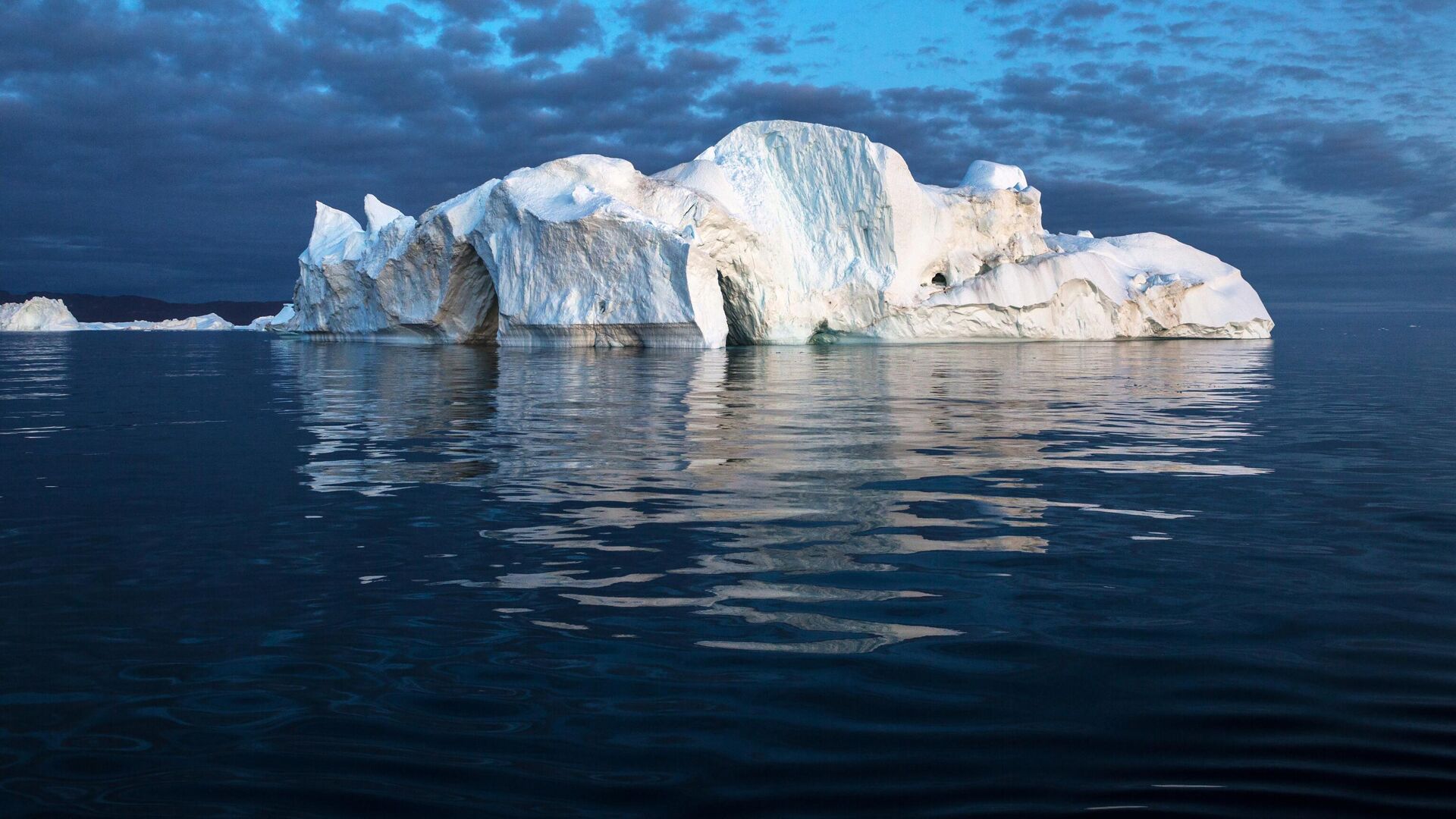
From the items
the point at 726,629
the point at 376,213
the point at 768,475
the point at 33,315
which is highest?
the point at 376,213

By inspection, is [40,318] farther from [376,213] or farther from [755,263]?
[755,263]

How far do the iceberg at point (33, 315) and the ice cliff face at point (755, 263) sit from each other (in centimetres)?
5483

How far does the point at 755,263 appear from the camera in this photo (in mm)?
29922

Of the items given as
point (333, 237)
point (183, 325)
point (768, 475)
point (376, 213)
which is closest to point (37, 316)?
point (183, 325)

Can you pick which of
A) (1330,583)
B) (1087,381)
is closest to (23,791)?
(1330,583)

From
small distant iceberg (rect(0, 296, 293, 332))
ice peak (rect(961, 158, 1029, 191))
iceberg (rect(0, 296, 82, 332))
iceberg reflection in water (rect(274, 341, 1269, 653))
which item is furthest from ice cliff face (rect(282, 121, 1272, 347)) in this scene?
iceberg (rect(0, 296, 82, 332))

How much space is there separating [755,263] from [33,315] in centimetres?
7627

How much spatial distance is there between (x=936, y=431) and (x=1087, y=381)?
802cm

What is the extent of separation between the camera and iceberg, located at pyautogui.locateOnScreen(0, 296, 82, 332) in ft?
259

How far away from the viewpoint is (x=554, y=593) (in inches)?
141

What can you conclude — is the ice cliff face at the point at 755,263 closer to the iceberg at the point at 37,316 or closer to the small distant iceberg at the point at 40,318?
the small distant iceberg at the point at 40,318

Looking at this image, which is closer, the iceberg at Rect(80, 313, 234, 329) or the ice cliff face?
the ice cliff face

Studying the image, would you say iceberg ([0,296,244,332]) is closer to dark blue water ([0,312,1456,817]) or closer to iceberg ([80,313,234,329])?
iceberg ([80,313,234,329])

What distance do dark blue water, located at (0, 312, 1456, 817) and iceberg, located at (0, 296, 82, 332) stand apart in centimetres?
8787
